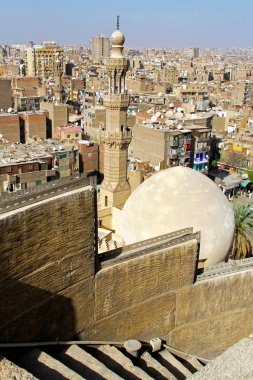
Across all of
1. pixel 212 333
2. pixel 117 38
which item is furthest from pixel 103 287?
pixel 117 38

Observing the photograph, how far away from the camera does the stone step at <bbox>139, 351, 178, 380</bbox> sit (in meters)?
6.98

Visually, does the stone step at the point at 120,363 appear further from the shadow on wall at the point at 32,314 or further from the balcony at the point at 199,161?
the balcony at the point at 199,161

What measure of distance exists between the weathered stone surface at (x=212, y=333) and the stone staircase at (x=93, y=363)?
0.34m

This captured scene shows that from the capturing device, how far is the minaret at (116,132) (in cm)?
1441

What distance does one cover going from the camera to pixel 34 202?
19.1 ft

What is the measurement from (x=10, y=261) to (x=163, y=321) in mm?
3630

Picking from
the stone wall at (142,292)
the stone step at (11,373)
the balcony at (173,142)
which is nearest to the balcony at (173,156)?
the balcony at (173,142)

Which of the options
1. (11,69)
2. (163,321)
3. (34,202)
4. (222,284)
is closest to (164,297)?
(163,321)

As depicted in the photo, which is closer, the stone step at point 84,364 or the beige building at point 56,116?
the stone step at point 84,364

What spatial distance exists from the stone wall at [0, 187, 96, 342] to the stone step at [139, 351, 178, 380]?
4.22 feet

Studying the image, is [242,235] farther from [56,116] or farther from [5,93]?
[5,93]

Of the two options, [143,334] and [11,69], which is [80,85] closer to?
[11,69]

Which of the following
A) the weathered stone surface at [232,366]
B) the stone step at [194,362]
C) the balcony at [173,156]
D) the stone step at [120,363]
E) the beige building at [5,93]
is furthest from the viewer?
the beige building at [5,93]

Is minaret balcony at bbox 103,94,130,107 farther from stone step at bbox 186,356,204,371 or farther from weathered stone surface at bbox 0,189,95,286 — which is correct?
stone step at bbox 186,356,204,371
